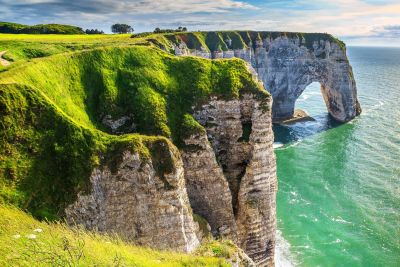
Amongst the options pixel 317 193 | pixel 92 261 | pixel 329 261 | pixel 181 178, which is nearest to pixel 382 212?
pixel 317 193

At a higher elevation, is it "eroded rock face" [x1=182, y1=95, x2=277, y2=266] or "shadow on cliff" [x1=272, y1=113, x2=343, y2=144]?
"eroded rock face" [x1=182, y1=95, x2=277, y2=266]

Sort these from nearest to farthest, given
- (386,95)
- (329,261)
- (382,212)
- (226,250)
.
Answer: (226,250), (329,261), (382,212), (386,95)

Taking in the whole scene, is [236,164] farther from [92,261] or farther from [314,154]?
[314,154]

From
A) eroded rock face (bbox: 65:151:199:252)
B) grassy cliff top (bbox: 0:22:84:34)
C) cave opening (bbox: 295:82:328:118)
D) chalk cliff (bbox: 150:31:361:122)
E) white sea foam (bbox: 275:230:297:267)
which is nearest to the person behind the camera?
eroded rock face (bbox: 65:151:199:252)

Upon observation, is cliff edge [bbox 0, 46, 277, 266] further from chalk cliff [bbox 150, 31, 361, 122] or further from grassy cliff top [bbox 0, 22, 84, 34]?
chalk cliff [bbox 150, 31, 361, 122]

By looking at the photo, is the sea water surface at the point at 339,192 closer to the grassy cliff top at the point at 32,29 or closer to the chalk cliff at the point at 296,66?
the chalk cliff at the point at 296,66

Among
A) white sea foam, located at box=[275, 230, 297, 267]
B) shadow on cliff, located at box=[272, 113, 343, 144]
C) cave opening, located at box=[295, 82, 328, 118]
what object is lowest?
white sea foam, located at box=[275, 230, 297, 267]

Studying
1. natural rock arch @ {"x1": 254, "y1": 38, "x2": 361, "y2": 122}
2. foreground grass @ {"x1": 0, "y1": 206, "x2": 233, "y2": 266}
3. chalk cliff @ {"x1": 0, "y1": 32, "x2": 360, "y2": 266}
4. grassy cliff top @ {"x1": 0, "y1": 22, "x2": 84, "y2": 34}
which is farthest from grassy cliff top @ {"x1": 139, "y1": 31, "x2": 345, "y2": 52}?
foreground grass @ {"x1": 0, "y1": 206, "x2": 233, "y2": 266}
